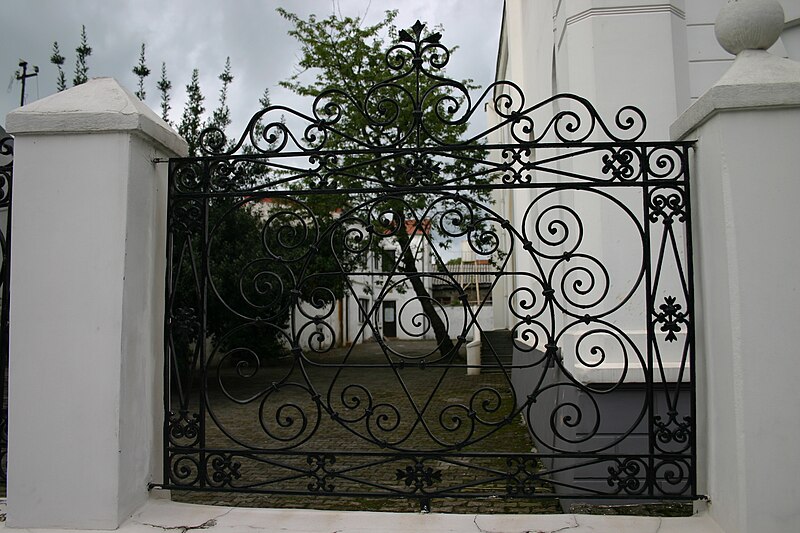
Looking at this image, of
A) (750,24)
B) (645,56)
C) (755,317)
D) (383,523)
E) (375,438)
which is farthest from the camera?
(645,56)

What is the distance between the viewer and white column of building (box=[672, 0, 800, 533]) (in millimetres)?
2465

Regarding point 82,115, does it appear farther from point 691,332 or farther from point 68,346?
point 691,332

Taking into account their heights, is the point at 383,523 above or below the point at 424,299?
below

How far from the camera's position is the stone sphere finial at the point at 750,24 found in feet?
8.87

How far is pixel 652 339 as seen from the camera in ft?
9.39

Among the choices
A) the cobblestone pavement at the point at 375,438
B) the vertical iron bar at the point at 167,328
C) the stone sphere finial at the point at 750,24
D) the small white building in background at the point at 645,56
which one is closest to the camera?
the stone sphere finial at the point at 750,24

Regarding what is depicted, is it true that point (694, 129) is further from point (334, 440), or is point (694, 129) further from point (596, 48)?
point (334, 440)

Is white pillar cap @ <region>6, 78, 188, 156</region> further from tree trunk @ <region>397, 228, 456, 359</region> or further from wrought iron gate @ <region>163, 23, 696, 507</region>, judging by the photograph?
tree trunk @ <region>397, 228, 456, 359</region>

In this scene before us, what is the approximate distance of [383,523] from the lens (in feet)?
9.29

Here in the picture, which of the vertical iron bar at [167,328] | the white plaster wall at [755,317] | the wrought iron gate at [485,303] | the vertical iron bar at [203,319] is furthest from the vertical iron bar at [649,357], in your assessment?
the vertical iron bar at [167,328]

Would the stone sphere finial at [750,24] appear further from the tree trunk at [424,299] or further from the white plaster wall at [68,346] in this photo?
the white plaster wall at [68,346]

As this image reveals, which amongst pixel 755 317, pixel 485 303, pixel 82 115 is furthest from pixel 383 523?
pixel 485 303

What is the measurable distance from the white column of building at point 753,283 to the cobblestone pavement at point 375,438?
0.88m

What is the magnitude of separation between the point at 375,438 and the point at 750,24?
2.50 metres
